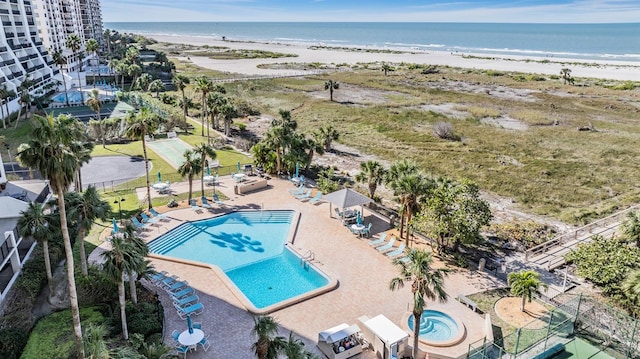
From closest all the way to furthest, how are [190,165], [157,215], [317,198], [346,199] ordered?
[346,199] < [157,215] < [190,165] < [317,198]

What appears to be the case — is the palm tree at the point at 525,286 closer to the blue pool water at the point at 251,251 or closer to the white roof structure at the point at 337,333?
the white roof structure at the point at 337,333

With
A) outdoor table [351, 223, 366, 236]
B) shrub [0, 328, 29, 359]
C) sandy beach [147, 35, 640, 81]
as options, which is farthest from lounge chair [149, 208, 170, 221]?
sandy beach [147, 35, 640, 81]

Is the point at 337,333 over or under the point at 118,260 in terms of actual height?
under

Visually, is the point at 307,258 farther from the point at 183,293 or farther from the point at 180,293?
the point at 180,293

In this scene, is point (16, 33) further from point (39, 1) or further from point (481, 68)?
point (481, 68)

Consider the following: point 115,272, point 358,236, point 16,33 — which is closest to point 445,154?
point 358,236

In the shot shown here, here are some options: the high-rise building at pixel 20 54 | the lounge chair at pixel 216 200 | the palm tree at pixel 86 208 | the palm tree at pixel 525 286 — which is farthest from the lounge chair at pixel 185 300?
the high-rise building at pixel 20 54

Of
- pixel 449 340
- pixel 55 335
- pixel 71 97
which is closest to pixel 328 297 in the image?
pixel 449 340
